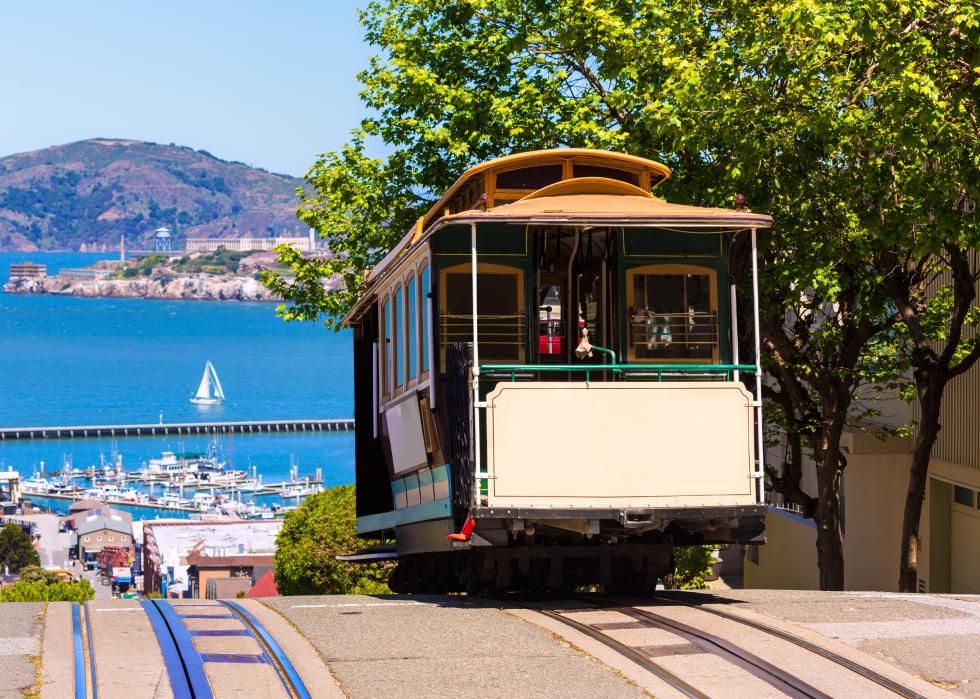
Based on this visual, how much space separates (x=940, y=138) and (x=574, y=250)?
514cm

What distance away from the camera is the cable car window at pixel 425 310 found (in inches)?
572

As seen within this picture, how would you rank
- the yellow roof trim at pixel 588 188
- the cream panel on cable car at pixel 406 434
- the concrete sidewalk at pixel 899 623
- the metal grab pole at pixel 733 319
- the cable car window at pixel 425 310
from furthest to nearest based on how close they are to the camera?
the cream panel on cable car at pixel 406 434 < the yellow roof trim at pixel 588 188 < the cable car window at pixel 425 310 < the metal grab pole at pixel 733 319 < the concrete sidewalk at pixel 899 623

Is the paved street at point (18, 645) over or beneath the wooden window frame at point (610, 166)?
beneath

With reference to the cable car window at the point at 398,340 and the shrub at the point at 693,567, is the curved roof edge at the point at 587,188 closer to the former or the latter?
the cable car window at the point at 398,340

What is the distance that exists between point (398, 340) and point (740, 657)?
719 cm

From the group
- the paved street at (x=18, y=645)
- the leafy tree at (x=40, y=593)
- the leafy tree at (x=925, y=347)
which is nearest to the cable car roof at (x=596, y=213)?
the paved street at (x=18, y=645)

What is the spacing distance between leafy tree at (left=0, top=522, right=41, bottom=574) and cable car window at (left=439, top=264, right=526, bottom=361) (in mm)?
108960

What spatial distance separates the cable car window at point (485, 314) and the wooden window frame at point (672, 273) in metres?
1.05

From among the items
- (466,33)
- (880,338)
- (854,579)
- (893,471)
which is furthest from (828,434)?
(466,33)

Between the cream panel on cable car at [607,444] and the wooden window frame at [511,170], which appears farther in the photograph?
the wooden window frame at [511,170]

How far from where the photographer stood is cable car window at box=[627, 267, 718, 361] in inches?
564

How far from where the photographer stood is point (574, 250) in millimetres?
14633

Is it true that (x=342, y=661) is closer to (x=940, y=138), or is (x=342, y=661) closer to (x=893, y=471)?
(x=940, y=138)

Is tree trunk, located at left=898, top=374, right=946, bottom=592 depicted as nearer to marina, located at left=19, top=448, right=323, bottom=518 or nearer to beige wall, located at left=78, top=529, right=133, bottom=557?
beige wall, located at left=78, top=529, right=133, bottom=557
